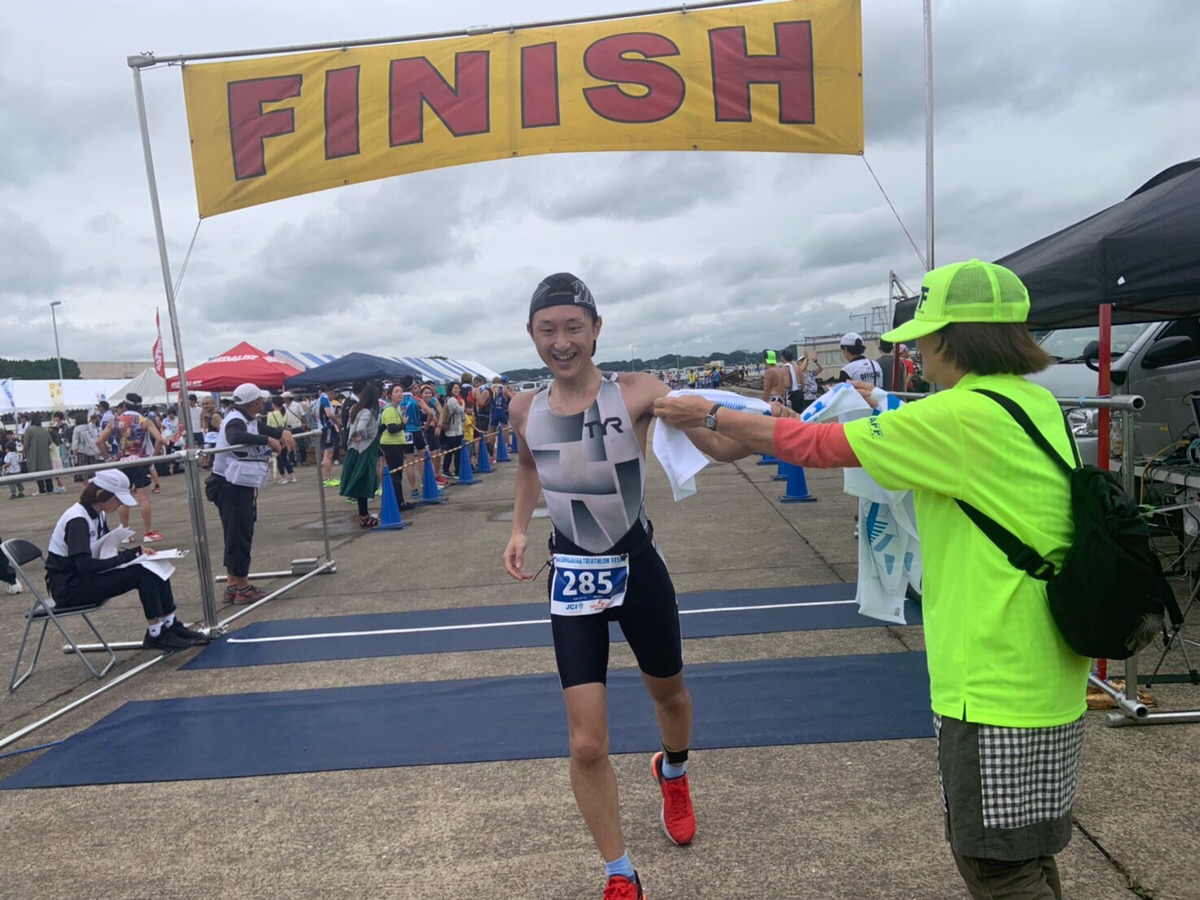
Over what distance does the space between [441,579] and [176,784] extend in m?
3.97

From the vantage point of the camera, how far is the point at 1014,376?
1.90 meters

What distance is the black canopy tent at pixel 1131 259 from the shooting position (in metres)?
4.10

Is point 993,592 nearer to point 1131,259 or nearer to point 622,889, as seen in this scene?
point 622,889

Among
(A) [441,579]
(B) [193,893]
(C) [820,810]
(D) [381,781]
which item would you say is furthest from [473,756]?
(A) [441,579]

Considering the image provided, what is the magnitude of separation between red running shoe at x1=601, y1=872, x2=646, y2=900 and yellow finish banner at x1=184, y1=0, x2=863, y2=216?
4.89 meters

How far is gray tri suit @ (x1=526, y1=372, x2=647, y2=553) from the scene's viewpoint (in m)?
2.85

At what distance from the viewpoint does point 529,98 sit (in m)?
5.98

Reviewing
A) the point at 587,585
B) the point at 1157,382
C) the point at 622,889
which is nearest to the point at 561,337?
the point at 587,585

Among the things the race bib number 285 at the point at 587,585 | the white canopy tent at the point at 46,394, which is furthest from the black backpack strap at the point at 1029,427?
the white canopy tent at the point at 46,394

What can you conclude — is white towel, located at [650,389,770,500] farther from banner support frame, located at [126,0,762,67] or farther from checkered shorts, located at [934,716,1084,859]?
banner support frame, located at [126,0,762,67]

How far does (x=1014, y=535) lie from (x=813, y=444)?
484 mm

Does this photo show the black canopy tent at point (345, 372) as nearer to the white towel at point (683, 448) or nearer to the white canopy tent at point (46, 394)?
the white canopy tent at point (46, 394)

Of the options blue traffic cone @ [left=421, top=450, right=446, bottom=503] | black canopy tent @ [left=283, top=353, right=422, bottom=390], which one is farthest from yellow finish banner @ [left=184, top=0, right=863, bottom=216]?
black canopy tent @ [left=283, top=353, right=422, bottom=390]

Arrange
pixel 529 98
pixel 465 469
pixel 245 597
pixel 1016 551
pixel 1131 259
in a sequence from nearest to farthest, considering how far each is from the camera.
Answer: pixel 1016 551, pixel 1131 259, pixel 529 98, pixel 245 597, pixel 465 469
